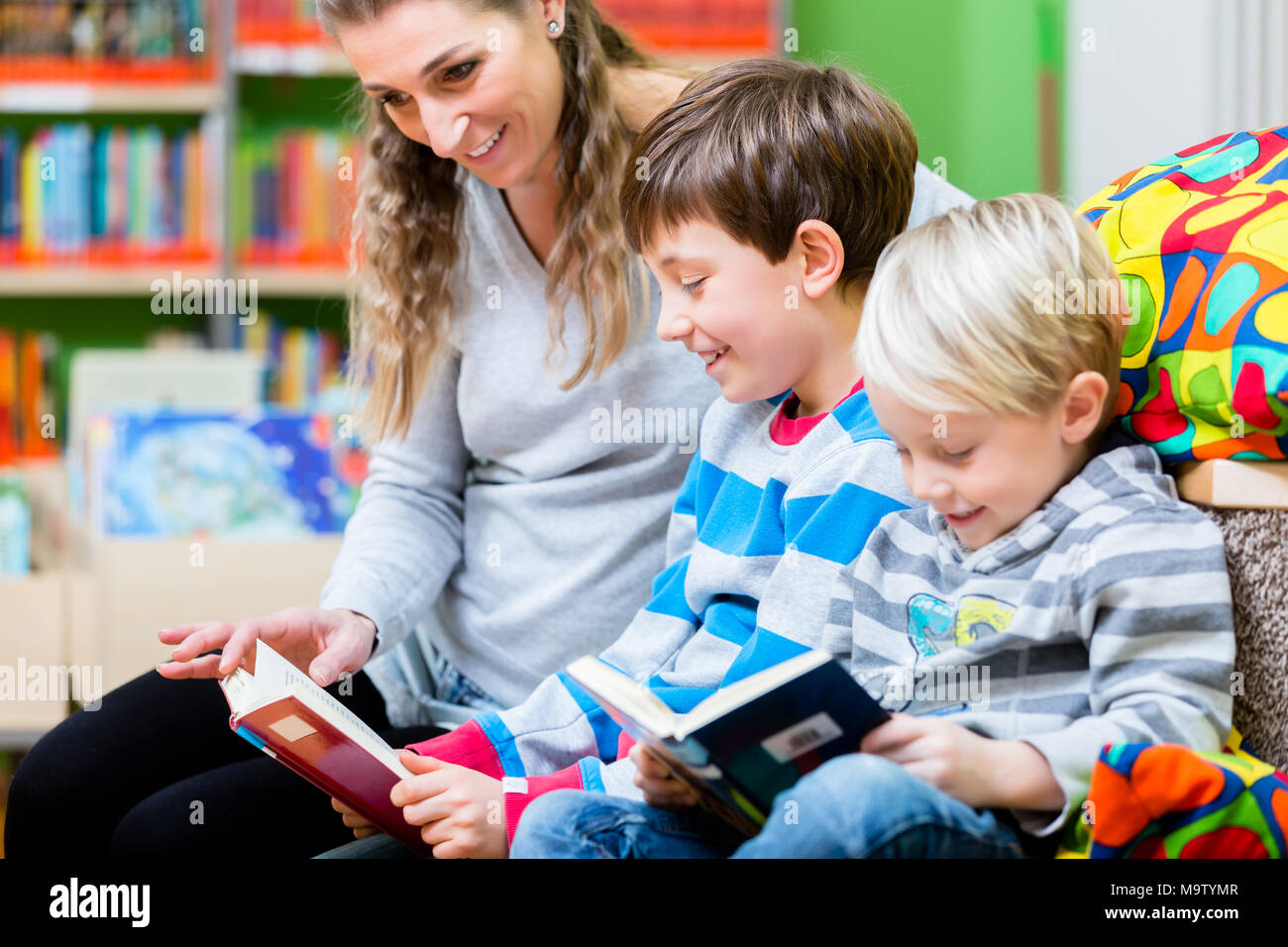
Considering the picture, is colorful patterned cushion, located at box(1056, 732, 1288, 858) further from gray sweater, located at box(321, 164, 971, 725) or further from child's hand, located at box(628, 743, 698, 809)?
gray sweater, located at box(321, 164, 971, 725)

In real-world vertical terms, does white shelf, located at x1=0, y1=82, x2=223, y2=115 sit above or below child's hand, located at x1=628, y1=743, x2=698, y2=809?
above

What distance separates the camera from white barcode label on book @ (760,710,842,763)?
703mm

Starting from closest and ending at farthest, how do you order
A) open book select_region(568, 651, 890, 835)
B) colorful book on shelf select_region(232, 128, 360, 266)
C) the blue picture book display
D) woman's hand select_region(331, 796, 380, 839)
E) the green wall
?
open book select_region(568, 651, 890, 835) < woman's hand select_region(331, 796, 380, 839) < the blue picture book display < the green wall < colorful book on shelf select_region(232, 128, 360, 266)

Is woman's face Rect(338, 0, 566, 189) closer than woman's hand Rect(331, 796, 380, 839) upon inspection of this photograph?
No

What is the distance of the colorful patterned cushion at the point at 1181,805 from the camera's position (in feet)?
2.23

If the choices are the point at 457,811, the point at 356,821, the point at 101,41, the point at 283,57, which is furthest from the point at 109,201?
the point at 457,811

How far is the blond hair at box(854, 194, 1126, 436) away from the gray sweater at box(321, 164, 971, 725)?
349mm

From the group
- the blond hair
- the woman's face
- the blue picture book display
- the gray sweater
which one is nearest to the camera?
the blond hair

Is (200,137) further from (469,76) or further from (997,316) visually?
(997,316)

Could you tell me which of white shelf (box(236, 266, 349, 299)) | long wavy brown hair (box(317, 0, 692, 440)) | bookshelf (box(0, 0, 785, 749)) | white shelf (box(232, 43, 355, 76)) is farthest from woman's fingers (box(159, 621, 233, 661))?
white shelf (box(232, 43, 355, 76))

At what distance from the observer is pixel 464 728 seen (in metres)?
1.00

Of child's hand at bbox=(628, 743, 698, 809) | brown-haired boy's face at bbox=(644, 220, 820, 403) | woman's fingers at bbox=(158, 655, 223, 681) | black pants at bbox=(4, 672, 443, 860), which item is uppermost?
brown-haired boy's face at bbox=(644, 220, 820, 403)
